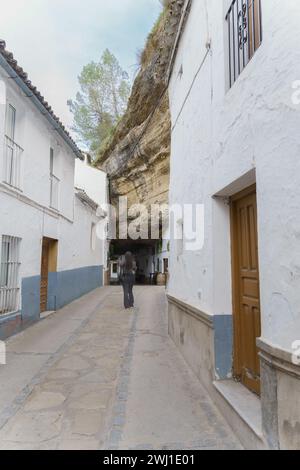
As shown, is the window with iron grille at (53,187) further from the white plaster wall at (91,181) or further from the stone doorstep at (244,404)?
the white plaster wall at (91,181)

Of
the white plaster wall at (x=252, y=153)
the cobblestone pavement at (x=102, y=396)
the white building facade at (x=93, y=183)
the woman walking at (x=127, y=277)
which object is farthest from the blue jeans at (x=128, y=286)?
the white building facade at (x=93, y=183)

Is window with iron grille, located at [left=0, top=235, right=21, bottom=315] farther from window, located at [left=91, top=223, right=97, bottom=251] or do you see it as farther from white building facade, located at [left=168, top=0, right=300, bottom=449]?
window, located at [left=91, top=223, right=97, bottom=251]

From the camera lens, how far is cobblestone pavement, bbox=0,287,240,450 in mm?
3021

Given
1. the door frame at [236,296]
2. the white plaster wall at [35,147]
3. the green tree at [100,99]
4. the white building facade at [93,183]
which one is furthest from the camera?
the green tree at [100,99]

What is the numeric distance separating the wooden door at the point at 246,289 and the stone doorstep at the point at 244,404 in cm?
10

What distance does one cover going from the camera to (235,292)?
12.4 feet

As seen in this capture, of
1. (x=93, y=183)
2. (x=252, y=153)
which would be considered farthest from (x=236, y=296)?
(x=93, y=183)

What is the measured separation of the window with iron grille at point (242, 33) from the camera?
324 centimetres

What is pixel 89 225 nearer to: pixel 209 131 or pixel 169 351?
pixel 169 351

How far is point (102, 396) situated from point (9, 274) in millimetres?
3824

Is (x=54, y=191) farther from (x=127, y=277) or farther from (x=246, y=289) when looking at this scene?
(x=246, y=289)

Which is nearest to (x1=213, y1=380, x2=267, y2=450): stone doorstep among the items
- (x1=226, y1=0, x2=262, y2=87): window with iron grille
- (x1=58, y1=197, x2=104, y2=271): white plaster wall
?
(x1=226, y1=0, x2=262, y2=87): window with iron grille

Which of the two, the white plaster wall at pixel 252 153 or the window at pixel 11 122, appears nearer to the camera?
the white plaster wall at pixel 252 153
